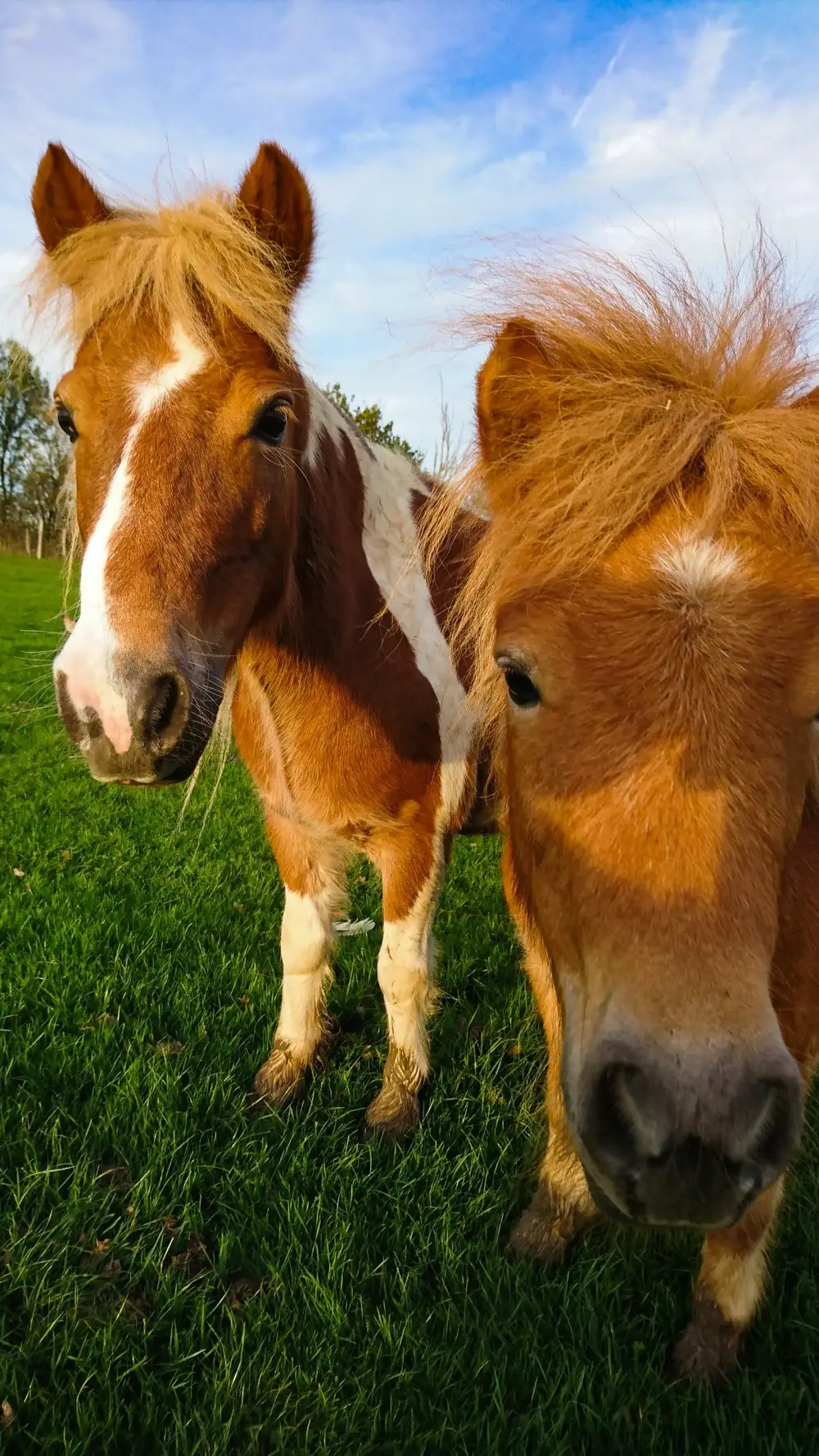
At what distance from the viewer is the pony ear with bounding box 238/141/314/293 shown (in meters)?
2.39

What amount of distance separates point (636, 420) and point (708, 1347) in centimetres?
241

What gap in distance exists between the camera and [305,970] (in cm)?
316

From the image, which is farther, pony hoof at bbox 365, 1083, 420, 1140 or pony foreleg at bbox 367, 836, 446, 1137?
pony foreleg at bbox 367, 836, 446, 1137

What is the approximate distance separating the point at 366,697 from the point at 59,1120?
6.04 ft

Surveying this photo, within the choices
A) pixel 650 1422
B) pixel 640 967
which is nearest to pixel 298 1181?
pixel 650 1422

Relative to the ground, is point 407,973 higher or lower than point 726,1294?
higher

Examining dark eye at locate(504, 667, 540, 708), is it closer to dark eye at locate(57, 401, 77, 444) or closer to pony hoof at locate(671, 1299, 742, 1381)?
dark eye at locate(57, 401, 77, 444)

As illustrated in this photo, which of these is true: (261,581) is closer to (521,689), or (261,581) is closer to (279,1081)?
(521,689)

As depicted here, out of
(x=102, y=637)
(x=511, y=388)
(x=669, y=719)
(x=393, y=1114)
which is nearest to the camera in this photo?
(x=669, y=719)

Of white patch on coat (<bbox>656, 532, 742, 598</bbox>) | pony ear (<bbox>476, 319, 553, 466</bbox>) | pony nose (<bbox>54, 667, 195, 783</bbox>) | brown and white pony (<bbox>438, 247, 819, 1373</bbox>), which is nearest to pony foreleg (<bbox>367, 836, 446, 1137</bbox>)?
brown and white pony (<bbox>438, 247, 819, 1373</bbox>)

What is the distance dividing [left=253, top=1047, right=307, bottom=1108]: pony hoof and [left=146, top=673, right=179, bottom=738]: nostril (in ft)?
5.81

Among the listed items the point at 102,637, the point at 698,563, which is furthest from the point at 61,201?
the point at 698,563

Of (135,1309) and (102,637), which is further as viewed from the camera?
(135,1309)

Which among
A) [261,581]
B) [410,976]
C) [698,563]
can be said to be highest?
[698,563]
